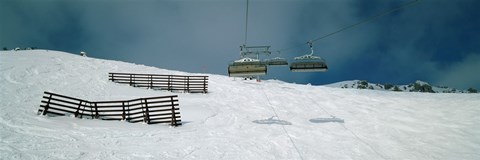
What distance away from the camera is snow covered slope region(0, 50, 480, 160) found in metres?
13.5

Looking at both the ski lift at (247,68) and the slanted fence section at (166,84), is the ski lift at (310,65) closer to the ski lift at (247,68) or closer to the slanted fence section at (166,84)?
the ski lift at (247,68)

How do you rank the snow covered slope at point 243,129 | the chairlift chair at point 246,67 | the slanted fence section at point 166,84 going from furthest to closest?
the slanted fence section at point 166,84
the chairlift chair at point 246,67
the snow covered slope at point 243,129

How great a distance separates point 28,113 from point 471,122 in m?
29.9

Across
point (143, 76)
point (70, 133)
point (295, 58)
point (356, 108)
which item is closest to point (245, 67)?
point (295, 58)

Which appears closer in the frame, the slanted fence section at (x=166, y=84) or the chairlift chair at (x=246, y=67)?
the chairlift chair at (x=246, y=67)

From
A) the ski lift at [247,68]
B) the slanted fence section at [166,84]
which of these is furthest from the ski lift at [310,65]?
the slanted fence section at [166,84]

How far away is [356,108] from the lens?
2947 centimetres

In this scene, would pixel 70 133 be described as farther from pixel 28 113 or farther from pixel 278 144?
pixel 278 144

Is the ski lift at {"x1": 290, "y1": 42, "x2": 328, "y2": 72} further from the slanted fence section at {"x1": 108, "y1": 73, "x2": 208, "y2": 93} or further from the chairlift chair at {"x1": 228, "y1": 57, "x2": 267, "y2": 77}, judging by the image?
the slanted fence section at {"x1": 108, "y1": 73, "x2": 208, "y2": 93}

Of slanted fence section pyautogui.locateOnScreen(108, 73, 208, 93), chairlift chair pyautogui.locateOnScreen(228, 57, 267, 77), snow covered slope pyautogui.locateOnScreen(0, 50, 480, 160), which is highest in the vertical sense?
chairlift chair pyautogui.locateOnScreen(228, 57, 267, 77)

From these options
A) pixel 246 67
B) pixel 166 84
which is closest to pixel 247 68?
pixel 246 67

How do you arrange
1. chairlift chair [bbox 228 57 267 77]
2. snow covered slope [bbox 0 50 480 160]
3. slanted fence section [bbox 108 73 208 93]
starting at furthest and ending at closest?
slanted fence section [bbox 108 73 208 93] → chairlift chair [bbox 228 57 267 77] → snow covered slope [bbox 0 50 480 160]

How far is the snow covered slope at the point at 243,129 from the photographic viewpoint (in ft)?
44.3

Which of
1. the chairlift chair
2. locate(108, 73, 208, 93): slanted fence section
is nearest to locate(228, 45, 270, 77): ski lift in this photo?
the chairlift chair
